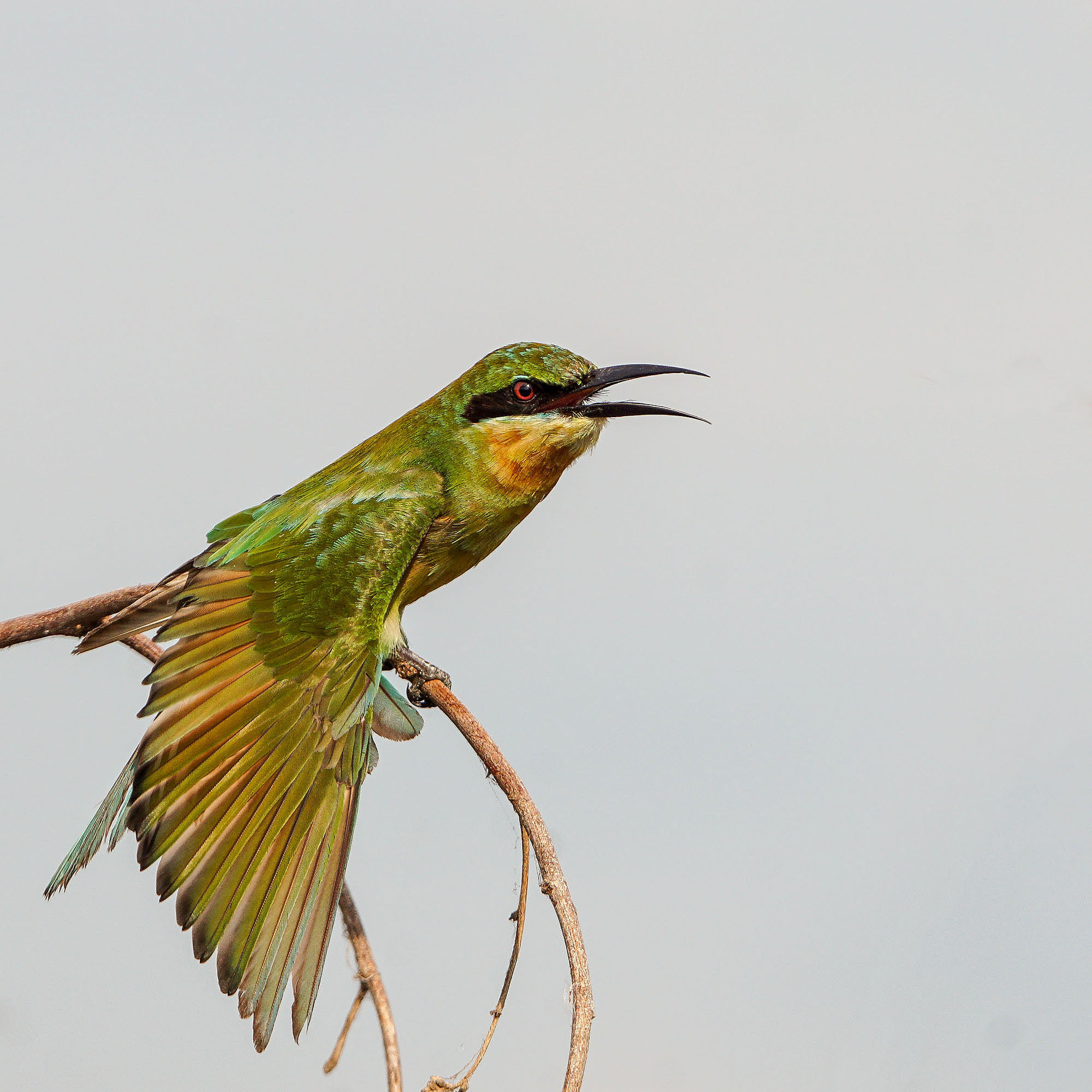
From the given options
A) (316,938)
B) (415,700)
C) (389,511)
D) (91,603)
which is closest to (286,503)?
(389,511)

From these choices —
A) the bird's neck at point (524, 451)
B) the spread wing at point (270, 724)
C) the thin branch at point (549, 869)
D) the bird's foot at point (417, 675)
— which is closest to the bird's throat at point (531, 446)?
the bird's neck at point (524, 451)

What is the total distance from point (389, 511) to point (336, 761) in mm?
690

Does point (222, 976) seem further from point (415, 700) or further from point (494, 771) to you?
point (415, 700)

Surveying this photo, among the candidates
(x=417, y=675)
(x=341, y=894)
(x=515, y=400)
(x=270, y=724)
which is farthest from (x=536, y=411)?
(x=341, y=894)

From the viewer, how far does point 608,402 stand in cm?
351

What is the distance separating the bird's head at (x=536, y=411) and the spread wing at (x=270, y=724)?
22 centimetres

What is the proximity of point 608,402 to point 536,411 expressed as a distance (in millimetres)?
201

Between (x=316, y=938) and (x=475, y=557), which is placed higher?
(x=475, y=557)

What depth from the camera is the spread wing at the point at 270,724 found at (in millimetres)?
2594

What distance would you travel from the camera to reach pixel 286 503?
3.54m

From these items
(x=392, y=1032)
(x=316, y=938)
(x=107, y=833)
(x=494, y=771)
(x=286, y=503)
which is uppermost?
(x=286, y=503)

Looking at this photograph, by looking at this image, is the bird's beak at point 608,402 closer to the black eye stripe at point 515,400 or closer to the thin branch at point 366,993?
the black eye stripe at point 515,400

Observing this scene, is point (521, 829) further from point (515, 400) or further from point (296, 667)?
point (515, 400)

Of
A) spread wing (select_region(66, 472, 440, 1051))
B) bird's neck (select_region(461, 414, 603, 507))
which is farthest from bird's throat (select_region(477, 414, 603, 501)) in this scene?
spread wing (select_region(66, 472, 440, 1051))
